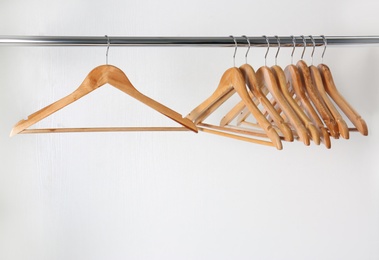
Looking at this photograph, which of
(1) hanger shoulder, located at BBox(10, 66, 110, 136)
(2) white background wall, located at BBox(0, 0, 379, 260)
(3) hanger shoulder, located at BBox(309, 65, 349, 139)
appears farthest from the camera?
(2) white background wall, located at BBox(0, 0, 379, 260)

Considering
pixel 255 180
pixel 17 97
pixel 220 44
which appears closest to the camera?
pixel 220 44

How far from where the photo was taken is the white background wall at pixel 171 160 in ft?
Answer: 5.70

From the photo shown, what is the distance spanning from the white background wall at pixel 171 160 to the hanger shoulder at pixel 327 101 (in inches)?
12.6

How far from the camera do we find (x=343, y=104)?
1502mm

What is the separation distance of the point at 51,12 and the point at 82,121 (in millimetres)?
328

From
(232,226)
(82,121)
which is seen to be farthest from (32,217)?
(232,226)

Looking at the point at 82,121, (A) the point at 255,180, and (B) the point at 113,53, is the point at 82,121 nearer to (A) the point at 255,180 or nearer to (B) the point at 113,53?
(B) the point at 113,53

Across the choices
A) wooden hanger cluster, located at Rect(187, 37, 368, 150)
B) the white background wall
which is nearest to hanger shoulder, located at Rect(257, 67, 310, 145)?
wooden hanger cluster, located at Rect(187, 37, 368, 150)

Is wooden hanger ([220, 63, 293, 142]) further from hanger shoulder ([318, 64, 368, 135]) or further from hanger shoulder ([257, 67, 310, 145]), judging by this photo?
hanger shoulder ([318, 64, 368, 135])

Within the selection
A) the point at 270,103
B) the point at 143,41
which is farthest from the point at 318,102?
the point at 143,41

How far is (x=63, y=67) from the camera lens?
68.9 inches

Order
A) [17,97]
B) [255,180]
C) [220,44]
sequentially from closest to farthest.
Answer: [220,44], [17,97], [255,180]

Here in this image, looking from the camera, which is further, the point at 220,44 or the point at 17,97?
the point at 17,97

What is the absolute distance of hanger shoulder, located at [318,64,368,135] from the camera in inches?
57.4
